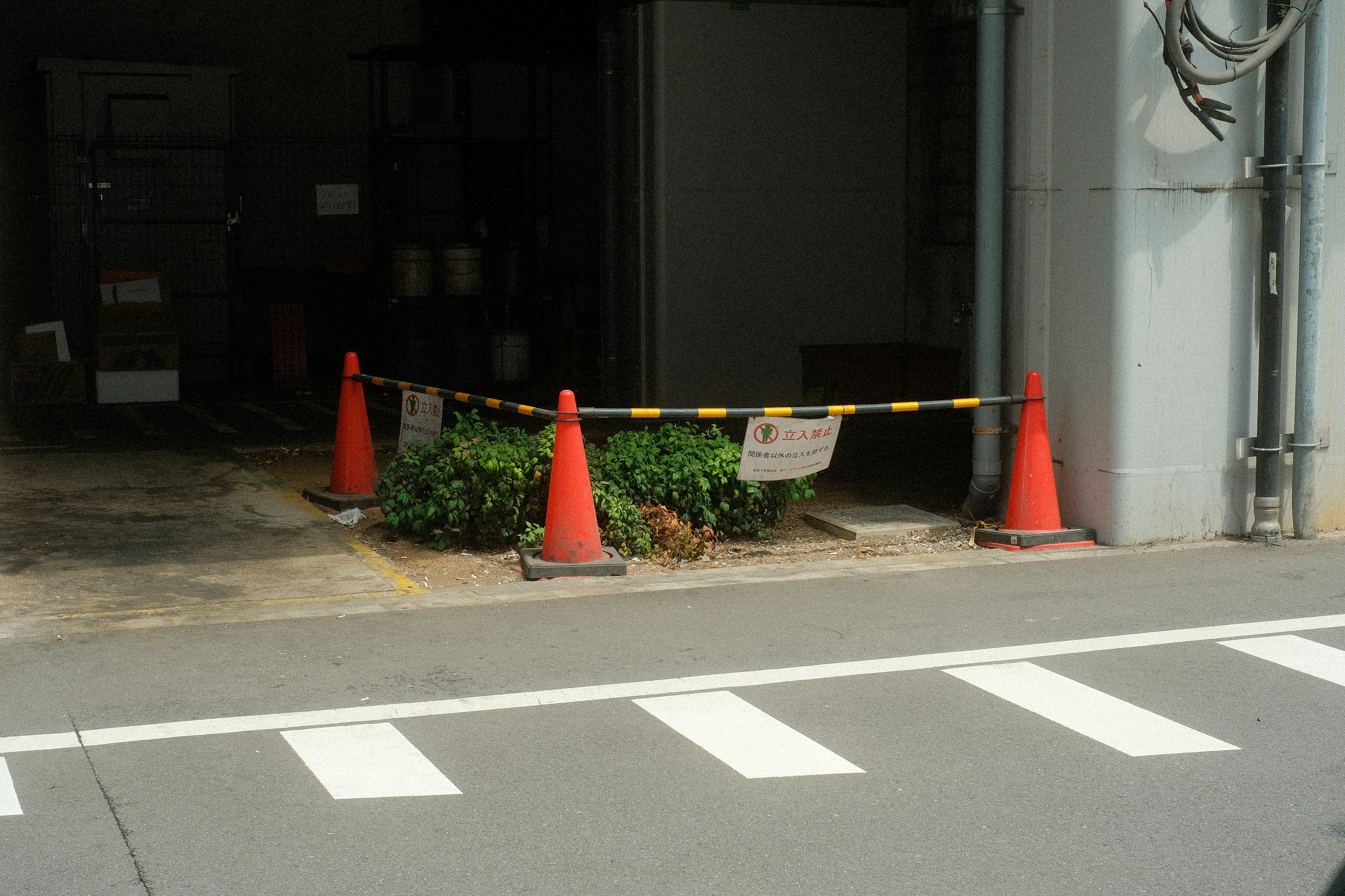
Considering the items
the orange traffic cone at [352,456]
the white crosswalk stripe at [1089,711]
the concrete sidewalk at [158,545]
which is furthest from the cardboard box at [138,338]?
the white crosswalk stripe at [1089,711]

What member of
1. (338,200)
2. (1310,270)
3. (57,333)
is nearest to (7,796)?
(1310,270)

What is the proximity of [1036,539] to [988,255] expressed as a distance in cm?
185

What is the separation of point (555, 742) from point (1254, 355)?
19.2ft

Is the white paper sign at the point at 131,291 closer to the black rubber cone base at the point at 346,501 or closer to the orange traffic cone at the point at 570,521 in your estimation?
the black rubber cone base at the point at 346,501

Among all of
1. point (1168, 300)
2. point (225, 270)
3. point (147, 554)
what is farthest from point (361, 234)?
point (1168, 300)

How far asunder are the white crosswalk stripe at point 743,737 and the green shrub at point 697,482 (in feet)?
10.6

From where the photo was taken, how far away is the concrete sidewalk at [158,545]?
28.0ft

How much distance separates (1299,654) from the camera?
729 centimetres

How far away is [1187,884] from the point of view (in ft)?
15.4

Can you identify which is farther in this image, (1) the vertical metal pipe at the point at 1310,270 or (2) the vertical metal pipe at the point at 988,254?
(2) the vertical metal pipe at the point at 988,254

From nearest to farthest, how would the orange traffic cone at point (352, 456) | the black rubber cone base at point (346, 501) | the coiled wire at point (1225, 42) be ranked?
1. the coiled wire at point (1225, 42)
2. the black rubber cone base at point (346, 501)
3. the orange traffic cone at point (352, 456)

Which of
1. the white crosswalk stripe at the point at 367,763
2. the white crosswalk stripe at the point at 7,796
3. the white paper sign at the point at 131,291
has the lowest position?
the white crosswalk stripe at the point at 367,763

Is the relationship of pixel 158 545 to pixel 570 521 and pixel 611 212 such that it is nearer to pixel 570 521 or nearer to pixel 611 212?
pixel 570 521

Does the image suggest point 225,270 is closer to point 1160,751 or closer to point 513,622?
point 513,622
